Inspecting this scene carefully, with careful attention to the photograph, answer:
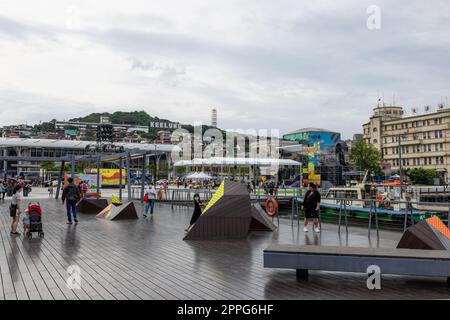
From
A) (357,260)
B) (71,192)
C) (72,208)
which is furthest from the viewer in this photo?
(72,208)

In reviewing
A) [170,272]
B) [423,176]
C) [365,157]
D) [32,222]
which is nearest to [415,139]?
[423,176]

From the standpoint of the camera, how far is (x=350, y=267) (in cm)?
657

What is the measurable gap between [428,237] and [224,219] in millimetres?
5732

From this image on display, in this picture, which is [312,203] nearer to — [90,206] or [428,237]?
[428,237]

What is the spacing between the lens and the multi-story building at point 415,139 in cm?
7806

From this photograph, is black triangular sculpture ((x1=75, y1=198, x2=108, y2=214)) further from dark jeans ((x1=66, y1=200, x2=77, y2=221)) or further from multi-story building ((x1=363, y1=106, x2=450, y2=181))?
multi-story building ((x1=363, y1=106, x2=450, y2=181))

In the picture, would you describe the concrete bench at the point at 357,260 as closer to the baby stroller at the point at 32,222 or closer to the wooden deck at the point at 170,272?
the wooden deck at the point at 170,272

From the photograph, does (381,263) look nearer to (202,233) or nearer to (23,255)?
(202,233)

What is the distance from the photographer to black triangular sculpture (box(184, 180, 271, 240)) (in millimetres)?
11820

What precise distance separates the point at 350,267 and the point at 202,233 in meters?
5.94

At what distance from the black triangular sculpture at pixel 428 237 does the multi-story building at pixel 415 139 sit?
229ft

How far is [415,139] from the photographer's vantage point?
8356 cm

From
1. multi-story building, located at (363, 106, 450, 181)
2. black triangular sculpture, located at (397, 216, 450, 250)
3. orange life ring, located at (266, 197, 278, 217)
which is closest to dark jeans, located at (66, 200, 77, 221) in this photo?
orange life ring, located at (266, 197, 278, 217)
